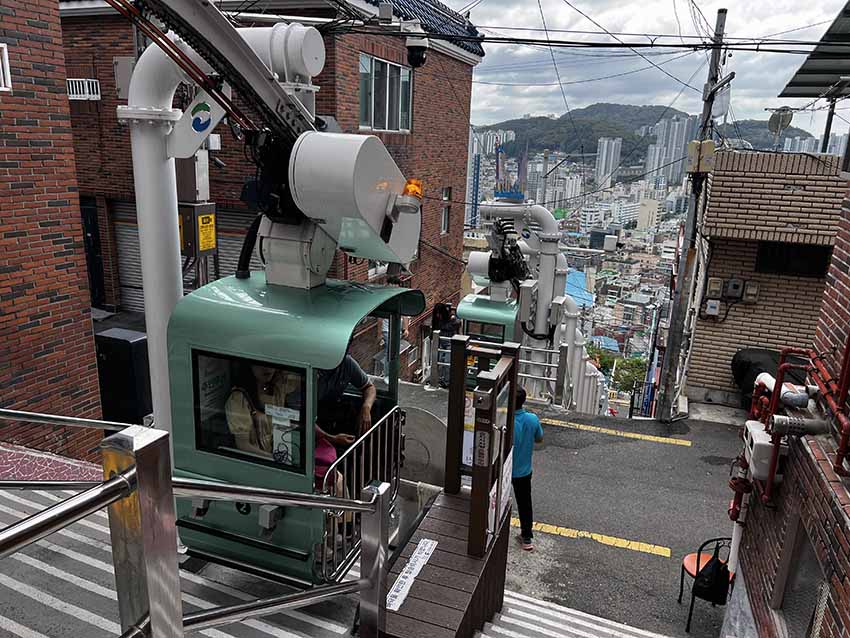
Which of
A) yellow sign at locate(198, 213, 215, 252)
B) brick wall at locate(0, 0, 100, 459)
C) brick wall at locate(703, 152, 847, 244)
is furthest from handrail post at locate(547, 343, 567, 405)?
brick wall at locate(0, 0, 100, 459)

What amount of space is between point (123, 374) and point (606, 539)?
6.79 metres

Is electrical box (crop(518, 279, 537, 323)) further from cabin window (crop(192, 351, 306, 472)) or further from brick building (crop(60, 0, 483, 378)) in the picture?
cabin window (crop(192, 351, 306, 472))

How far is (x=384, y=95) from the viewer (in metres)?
14.4

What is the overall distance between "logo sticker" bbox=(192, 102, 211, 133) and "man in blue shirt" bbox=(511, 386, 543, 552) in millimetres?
3764

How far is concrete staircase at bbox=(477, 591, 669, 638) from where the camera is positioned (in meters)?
5.15

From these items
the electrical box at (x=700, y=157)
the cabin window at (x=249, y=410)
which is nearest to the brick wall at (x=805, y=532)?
the cabin window at (x=249, y=410)

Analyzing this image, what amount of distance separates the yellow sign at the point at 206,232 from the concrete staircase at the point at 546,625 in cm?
517

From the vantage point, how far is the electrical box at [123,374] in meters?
8.79

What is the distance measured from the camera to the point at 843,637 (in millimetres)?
3539

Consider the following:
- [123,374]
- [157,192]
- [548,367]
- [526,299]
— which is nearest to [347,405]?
[157,192]

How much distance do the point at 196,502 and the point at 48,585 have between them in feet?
3.69

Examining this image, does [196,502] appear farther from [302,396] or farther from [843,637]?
[843,637]

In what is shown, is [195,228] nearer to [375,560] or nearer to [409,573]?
[409,573]

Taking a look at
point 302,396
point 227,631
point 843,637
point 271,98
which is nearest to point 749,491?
point 843,637
